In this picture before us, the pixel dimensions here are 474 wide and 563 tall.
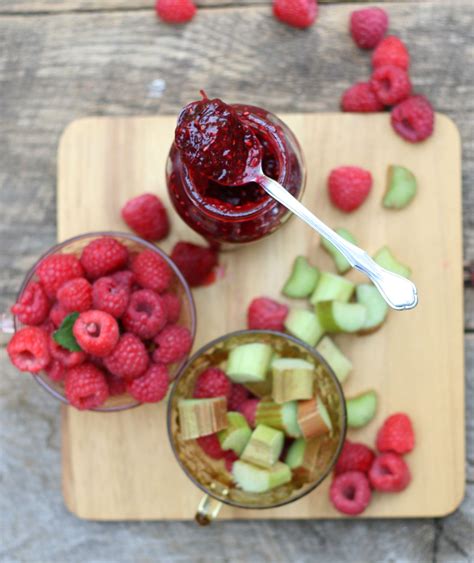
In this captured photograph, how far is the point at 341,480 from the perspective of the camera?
51.6 inches

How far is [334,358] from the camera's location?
4.26 feet

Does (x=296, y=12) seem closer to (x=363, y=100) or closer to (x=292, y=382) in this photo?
(x=363, y=100)

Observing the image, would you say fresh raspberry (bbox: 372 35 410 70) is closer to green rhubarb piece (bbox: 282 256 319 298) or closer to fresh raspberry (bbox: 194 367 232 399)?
green rhubarb piece (bbox: 282 256 319 298)

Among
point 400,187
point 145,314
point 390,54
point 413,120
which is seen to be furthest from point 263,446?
point 390,54

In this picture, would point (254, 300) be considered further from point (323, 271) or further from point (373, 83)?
point (373, 83)

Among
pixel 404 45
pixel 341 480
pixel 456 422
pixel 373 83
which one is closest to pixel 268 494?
pixel 341 480

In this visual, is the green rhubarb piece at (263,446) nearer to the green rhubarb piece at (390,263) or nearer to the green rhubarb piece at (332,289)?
the green rhubarb piece at (332,289)

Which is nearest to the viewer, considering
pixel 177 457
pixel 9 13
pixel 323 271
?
pixel 177 457

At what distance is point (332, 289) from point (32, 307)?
544mm

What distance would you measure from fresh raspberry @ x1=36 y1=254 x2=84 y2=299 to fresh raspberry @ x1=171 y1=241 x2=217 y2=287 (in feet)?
0.62

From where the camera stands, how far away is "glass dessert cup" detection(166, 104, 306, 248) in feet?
3.45

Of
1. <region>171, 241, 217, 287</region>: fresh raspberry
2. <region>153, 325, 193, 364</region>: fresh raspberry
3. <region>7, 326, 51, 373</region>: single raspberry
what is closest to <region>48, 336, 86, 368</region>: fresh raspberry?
<region>7, 326, 51, 373</region>: single raspberry

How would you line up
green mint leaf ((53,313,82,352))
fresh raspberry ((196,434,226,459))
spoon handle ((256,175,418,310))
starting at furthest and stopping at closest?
→ fresh raspberry ((196,434,226,459))
green mint leaf ((53,313,82,352))
spoon handle ((256,175,418,310))

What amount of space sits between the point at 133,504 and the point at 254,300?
469 millimetres
